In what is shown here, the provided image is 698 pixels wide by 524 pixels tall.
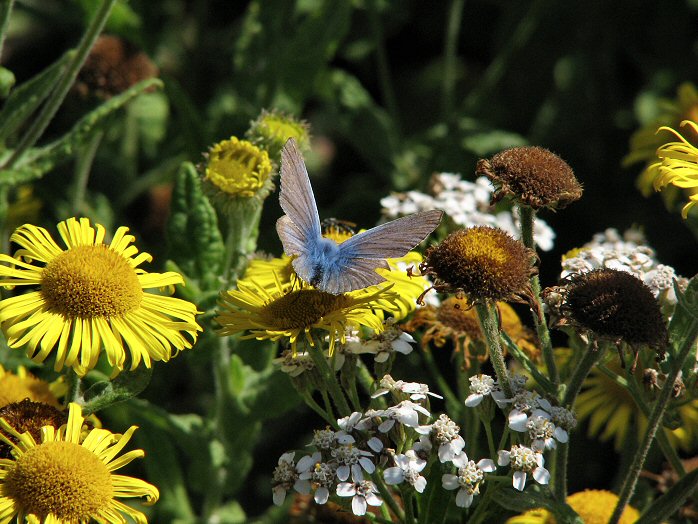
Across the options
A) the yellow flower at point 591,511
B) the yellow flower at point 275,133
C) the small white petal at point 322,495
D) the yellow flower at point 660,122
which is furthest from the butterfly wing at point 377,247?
the yellow flower at point 660,122

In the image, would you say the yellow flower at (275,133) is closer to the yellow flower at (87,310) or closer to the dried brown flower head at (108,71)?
the yellow flower at (87,310)

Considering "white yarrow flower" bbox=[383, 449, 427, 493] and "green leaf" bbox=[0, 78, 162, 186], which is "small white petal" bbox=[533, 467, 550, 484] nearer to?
"white yarrow flower" bbox=[383, 449, 427, 493]

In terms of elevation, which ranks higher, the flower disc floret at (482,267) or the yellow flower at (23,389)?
the flower disc floret at (482,267)

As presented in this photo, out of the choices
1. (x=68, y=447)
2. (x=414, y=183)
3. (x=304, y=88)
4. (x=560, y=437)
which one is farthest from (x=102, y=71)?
(x=560, y=437)

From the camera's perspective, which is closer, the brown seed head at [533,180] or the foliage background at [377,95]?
the brown seed head at [533,180]

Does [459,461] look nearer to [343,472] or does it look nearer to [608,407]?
[343,472]

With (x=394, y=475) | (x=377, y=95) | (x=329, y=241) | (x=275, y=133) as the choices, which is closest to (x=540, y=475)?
(x=394, y=475)

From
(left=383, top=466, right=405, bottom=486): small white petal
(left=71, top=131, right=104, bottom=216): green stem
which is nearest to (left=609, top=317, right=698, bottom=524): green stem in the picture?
(left=383, top=466, right=405, bottom=486): small white petal
